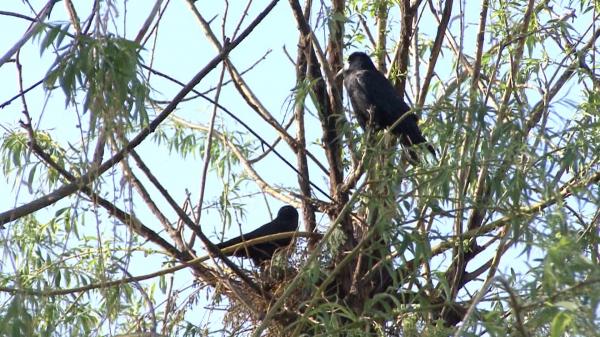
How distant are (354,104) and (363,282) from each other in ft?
4.84

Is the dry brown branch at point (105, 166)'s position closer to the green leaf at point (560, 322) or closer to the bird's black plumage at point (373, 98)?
the green leaf at point (560, 322)

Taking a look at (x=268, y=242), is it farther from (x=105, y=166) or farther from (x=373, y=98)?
(x=105, y=166)

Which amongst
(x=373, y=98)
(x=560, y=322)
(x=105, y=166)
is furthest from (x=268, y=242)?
(x=560, y=322)

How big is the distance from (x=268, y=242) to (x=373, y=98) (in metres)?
1.07

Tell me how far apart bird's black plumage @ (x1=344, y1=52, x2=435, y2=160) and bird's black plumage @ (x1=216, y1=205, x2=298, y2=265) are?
0.86 meters

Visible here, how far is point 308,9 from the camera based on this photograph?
607 cm

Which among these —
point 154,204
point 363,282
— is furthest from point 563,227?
point 154,204

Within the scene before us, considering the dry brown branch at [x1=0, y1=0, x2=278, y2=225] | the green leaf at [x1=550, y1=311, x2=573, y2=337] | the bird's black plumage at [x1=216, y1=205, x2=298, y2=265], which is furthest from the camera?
the bird's black plumage at [x1=216, y1=205, x2=298, y2=265]

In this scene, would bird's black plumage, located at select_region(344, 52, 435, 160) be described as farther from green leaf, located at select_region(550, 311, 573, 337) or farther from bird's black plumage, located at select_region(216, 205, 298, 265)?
green leaf, located at select_region(550, 311, 573, 337)

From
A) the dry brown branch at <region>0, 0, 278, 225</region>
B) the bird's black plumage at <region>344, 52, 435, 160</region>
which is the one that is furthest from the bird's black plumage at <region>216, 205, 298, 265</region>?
the dry brown branch at <region>0, 0, 278, 225</region>

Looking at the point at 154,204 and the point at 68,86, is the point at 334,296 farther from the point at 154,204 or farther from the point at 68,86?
the point at 68,86

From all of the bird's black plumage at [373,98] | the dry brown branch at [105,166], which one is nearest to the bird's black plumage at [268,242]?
the bird's black plumage at [373,98]

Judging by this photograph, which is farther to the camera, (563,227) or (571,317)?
(563,227)

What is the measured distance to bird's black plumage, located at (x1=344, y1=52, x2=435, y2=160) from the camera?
20.5 ft
